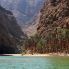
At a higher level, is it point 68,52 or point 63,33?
point 63,33

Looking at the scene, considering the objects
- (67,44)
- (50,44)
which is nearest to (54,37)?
(50,44)

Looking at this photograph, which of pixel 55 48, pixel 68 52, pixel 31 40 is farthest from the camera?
pixel 31 40

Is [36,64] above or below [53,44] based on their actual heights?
below

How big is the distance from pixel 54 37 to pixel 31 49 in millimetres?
16270

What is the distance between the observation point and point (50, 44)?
15212 centimetres

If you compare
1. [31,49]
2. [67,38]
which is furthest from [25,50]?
[67,38]

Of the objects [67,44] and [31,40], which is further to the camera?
[31,40]

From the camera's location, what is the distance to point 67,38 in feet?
476

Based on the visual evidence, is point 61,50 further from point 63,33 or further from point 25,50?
point 25,50

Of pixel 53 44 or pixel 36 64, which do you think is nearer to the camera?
pixel 36 64

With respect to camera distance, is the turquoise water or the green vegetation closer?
the turquoise water

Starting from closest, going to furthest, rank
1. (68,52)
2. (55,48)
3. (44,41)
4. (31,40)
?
1. (68,52)
2. (55,48)
3. (44,41)
4. (31,40)

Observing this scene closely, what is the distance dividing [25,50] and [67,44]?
3456 cm

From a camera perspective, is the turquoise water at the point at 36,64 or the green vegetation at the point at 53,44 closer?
the turquoise water at the point at 36,64
